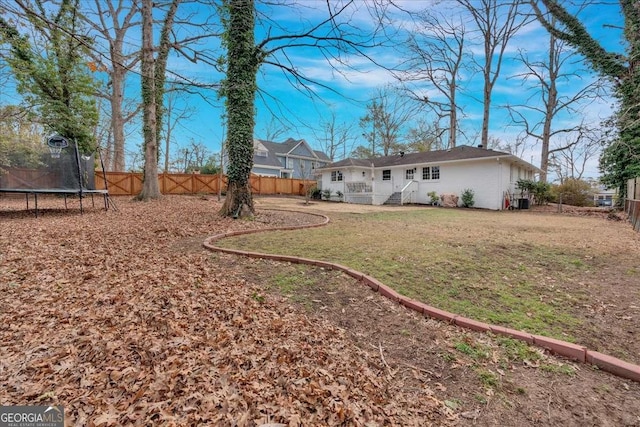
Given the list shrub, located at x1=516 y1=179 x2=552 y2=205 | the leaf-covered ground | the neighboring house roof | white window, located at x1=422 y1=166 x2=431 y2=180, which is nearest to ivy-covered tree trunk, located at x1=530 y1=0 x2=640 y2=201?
shrub, located at x1=516 y1=179 x2=552 y2=205

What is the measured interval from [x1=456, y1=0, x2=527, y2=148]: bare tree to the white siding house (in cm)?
312

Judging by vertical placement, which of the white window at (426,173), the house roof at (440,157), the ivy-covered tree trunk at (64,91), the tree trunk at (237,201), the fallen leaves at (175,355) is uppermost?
the ivy-covered tree trunk at (64,91)

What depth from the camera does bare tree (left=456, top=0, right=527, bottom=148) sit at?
1764cm

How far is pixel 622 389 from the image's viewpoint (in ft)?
6.31

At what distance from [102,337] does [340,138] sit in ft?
113

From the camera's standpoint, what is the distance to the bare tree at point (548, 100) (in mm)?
18359

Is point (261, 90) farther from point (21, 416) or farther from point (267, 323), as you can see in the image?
point (21, 416)

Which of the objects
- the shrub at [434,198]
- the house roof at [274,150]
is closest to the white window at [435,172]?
the shrub at [434,198]

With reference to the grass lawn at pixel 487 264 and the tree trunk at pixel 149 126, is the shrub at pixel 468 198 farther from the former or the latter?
the tree trunk at pixel 149 126

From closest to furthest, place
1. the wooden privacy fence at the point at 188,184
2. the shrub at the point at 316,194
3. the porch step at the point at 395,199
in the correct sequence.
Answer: the wooden privacy fence at the point at 188,184 < the porch step at the point at 395,199 < the shrub at the point at 316,194

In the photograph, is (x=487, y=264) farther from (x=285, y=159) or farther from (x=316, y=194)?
(x=285, y=159)

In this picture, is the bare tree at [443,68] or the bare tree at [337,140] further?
the bare tree at [337,140]

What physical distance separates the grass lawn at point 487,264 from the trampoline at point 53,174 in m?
6.03

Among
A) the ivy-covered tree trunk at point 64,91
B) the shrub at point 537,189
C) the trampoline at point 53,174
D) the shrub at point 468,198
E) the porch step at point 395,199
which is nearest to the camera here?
the trampoline at point 53,174
